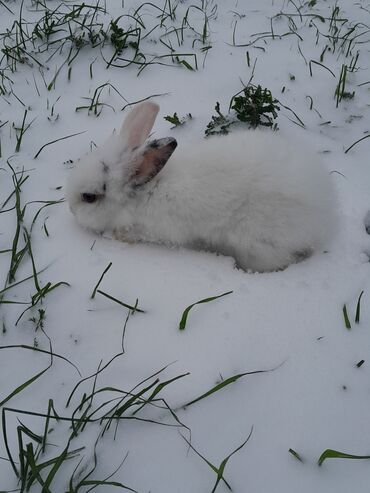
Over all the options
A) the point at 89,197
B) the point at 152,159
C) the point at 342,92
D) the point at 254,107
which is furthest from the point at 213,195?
the point at 342,92

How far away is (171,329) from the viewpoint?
7.88 feet

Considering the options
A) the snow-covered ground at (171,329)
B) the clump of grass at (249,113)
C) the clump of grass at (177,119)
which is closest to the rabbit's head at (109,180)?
the snow-covered ground at (171,329)

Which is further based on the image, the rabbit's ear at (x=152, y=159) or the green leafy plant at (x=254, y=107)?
the green leafy plant at (x=254, y=107)

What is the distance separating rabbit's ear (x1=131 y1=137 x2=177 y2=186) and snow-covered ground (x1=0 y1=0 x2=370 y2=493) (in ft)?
1.53

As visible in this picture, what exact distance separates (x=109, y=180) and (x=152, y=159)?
0.37m

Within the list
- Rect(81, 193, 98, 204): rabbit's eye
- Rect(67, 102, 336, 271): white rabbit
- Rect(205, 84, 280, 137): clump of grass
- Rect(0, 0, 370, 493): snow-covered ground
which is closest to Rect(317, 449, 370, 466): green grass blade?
Rect(0, 0, 370, 493): snow-covered ground

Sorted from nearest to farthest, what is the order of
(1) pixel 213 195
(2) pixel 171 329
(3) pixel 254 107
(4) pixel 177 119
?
(2) pixel 171 329 → (1) pixel 213 195 → (3) pixel 254 107 → (4) pixel 177 119

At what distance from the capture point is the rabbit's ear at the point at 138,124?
3112mm

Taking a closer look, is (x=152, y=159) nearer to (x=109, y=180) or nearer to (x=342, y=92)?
(x=109, y=180)

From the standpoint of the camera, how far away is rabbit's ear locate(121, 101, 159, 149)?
3112 mm

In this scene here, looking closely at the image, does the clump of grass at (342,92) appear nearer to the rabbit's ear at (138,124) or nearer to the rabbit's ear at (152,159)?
the rabbit's ear at (138,124)

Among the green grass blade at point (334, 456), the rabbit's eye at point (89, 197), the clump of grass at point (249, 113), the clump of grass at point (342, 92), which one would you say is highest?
the clump of grass at point (342, 92)

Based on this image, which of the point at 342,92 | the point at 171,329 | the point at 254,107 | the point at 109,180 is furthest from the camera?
the point at 342,92

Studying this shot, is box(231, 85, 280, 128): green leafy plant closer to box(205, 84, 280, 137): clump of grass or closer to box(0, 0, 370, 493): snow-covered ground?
box(205, 84, 280, 137): clump of grass
